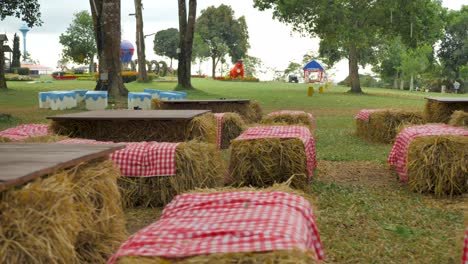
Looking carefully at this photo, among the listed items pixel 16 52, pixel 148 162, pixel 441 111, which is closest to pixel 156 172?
pixel 148 162

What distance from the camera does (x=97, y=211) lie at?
400 cm

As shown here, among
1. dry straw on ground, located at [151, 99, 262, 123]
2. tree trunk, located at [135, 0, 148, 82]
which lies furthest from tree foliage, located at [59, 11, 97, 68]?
dry straw on ground, located at [151, 99, 262, 123]

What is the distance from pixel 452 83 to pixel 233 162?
198ft

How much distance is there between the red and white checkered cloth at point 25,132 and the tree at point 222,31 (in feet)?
226

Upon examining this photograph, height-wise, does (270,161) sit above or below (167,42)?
below

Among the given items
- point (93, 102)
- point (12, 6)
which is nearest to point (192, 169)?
point (93, 102)

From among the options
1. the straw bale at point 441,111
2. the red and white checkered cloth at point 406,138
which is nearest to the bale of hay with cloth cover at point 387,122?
the straw bale at point 441,111

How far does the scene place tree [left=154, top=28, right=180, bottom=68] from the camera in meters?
82.9

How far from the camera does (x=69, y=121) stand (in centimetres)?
808

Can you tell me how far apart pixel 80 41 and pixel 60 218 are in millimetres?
77256

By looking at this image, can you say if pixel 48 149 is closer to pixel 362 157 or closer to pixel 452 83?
pixel 362 157

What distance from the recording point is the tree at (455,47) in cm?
6681

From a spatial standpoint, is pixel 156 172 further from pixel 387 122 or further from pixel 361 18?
pixel 361 18

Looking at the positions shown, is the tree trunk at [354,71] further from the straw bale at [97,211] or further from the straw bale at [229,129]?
the straw bale at [97,211]
